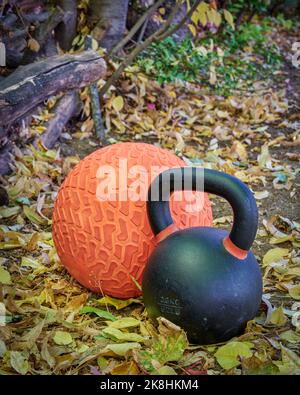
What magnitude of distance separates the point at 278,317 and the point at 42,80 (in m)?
1.88

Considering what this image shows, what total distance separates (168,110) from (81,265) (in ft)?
9.95

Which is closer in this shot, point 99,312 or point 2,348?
point 2,348

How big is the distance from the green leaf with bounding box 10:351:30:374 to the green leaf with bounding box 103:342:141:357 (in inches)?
11.5

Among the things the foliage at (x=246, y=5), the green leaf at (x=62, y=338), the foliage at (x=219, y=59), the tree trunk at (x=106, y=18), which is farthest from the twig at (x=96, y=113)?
the foliage at (x=246, y=5)

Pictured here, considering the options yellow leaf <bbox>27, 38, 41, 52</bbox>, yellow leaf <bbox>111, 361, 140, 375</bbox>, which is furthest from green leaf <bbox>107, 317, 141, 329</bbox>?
yellow leaf <bbox>27, 38, 41, 52</bbox>

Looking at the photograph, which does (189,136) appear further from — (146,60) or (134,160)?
(134,160)

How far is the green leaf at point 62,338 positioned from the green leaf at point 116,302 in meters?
0.30

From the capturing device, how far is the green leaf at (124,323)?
249 centimetres

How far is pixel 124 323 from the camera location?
2500 millimetres

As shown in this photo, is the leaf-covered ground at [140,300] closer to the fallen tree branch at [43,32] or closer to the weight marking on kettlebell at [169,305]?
the weight marking on kettlebell at [169,305]

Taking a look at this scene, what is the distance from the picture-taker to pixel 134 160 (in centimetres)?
277

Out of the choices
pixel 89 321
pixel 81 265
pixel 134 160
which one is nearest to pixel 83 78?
pixel 134 160

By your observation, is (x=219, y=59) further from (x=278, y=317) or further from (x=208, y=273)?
(x=208, y=273)

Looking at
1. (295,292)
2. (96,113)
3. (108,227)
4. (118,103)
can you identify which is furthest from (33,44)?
(295,292)
